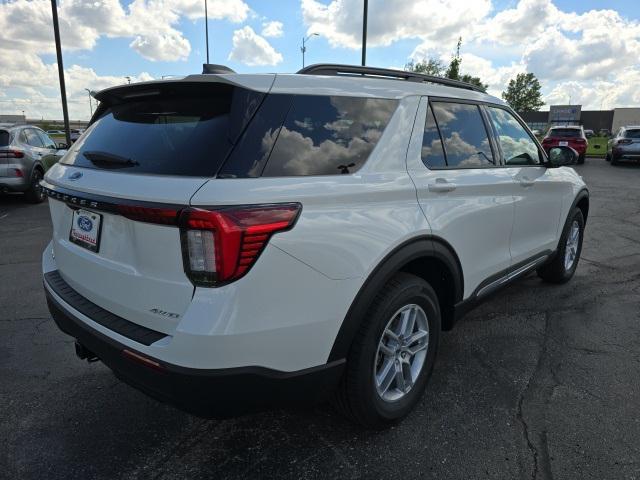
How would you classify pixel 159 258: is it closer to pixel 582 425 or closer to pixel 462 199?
pixel 462 199

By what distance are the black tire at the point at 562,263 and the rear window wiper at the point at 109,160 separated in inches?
156

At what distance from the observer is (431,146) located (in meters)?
2.76

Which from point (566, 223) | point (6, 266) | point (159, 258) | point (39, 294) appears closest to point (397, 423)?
point (159, 258)

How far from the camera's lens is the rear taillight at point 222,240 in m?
1.77

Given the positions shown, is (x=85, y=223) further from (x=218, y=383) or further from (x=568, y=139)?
(x=568, y=139)

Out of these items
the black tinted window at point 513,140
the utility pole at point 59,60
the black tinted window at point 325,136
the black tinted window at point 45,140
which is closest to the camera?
the black tinted window at point 325,136

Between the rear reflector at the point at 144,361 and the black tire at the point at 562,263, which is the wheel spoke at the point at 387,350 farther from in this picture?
the black tire at the point at 562,263

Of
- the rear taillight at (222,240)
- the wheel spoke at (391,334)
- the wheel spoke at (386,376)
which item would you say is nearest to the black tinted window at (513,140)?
the wheel spoke at (391,334)

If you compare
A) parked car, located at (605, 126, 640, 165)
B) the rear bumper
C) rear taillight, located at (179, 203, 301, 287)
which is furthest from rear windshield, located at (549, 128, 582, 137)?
rear taillight, located at (179, 203, 301, 287)

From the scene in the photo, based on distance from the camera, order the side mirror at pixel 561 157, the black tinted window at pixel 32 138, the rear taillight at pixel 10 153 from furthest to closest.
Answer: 1. the black tinted window at pixel 32 138
2. the rear taillight at pixel 10 153
3. the side mirror at pixel 561 157

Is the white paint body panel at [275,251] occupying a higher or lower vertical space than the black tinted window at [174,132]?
lower

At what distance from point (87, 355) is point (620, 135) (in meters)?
23.7

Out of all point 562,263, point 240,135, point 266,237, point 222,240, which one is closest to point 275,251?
point 266,237

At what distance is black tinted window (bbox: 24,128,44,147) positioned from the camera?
10538 millimetres
